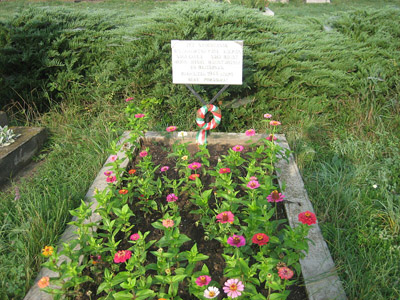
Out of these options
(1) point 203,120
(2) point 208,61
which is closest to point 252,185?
(1) point 203,120

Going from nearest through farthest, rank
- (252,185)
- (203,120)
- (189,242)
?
1. (252,185)
2. (189,242)
3. (203,120)

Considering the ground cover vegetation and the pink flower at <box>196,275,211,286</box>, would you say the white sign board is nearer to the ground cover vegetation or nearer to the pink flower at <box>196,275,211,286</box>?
the ground cover vegetation

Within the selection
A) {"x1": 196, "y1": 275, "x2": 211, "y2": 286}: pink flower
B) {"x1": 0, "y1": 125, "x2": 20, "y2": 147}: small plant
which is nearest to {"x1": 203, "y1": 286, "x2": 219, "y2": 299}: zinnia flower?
{"x1": 196, "y1": 275, "x2": 211, "y2": 286}: pink flower

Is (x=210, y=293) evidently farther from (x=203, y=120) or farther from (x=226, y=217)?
(x=203, y=120)

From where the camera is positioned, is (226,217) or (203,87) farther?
(203,87)

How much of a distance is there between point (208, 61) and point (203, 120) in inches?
21.8

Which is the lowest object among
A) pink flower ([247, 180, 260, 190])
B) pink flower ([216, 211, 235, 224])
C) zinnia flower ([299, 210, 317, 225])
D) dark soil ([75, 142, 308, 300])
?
dark soil ([75, 142, 308, 300])

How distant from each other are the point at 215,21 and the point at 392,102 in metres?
2.28

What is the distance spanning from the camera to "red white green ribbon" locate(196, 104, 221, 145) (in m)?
3.38

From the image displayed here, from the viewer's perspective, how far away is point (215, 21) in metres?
4.23

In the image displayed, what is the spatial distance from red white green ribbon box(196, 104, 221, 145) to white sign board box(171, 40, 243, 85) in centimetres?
25

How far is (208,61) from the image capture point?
3.32 meters

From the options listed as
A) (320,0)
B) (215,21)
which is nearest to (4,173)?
(215,21)

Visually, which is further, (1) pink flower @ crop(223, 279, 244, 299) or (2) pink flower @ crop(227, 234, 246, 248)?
(2) pink flower @ crop(227, 234, 246, 248)
